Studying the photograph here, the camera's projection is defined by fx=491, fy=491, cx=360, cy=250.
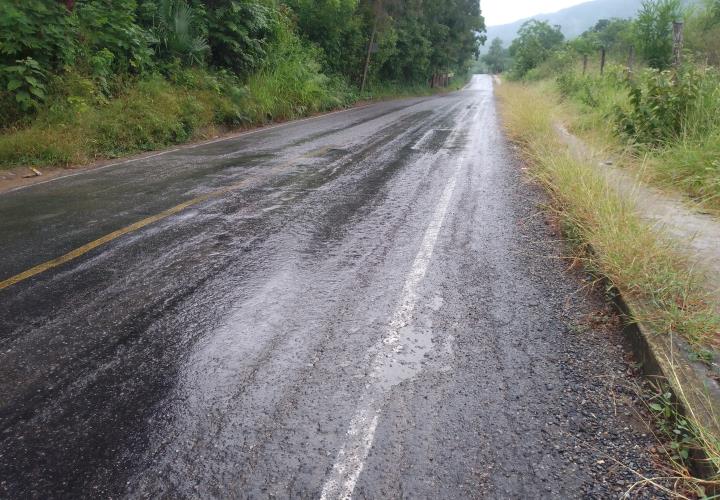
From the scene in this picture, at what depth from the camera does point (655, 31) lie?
66.1ft

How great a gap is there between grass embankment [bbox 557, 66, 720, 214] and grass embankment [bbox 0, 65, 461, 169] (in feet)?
27.1

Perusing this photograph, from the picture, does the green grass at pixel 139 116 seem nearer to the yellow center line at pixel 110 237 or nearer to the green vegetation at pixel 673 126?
the yellow center line at pixel 110 237

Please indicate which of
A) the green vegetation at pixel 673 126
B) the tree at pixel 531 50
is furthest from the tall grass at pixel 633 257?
the tree at pixel 531 50

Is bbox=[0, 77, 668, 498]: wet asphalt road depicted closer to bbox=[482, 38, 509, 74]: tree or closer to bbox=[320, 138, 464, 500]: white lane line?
bbox=[320, 138, 464, 500]: white lane line

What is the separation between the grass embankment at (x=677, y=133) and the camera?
5742 mm

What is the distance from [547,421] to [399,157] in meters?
6.67

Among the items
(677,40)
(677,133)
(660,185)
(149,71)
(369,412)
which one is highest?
(149,71)

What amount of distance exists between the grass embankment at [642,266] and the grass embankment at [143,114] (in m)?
7.64

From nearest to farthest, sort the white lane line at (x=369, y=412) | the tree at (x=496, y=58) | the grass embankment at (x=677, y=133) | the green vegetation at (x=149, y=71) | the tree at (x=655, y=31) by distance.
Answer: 1. the white lane line at (x=369, y=412)
2. the grass embankment at (x=677, y=133)
3. the green vegetation at (x=149, y=71)
4. the tree at (x=655, y=31)
5. the tree at (x=496, y=58)

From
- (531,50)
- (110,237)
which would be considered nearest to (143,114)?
(110,237)

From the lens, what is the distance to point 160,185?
6.42m

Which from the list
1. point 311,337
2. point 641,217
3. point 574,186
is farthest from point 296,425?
point 574,186

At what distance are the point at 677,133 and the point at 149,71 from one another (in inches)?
420

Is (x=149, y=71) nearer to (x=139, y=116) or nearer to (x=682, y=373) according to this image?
(x=139, y=116)
